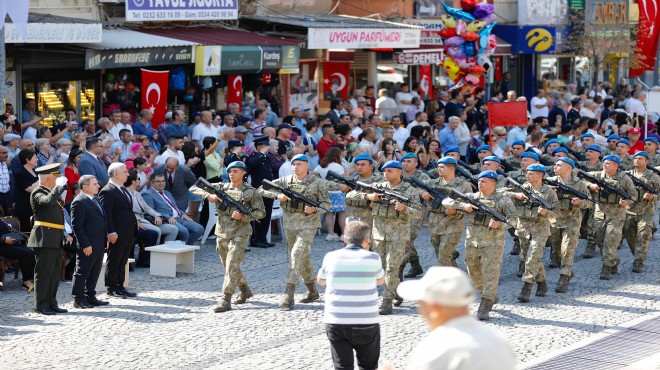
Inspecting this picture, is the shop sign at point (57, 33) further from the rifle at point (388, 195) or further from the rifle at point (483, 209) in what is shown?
the rifle at point (483, 209)

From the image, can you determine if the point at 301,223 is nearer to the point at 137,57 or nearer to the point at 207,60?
the point at 137,57

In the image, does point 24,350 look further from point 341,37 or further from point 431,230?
point 341,37

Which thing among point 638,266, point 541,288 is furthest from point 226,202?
point 638,266

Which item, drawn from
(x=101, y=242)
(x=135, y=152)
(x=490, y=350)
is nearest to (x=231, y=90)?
(x=135, y=152)

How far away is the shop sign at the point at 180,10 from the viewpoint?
2208 cm

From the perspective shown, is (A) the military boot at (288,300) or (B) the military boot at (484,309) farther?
(A) the military boot at (288,300)

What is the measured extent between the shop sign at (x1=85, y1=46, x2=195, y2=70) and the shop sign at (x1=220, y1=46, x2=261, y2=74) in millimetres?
998

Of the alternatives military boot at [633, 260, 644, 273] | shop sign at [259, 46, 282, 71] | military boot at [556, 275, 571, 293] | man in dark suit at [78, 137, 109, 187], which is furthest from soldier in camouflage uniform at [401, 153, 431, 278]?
shop sign at [259, 46, 282, 71]

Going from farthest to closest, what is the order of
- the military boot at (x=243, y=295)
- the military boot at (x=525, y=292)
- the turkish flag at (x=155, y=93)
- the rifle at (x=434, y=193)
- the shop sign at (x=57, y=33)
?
the turkish flag at (x=155, y=93) → the shop sign at (x=57, y=33) → the rifle at (x=434, y=193) → the military boot at (x=525, y=292) → the military boot at (x=243, y=295)

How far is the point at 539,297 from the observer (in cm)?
1478

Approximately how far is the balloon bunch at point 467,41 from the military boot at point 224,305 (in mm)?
13703

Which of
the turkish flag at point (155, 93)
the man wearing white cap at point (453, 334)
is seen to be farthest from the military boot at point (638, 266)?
the man wearing white cap at point (453, 334)

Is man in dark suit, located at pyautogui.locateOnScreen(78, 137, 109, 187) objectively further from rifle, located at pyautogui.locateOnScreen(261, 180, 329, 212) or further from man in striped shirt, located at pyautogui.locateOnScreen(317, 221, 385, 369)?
man in striped shirt, located at pyautogui.locateOnScreen(317, 221, 385, 369)

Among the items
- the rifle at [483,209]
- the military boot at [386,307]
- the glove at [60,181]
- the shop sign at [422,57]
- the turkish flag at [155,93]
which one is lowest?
the military boot at [386,307]
